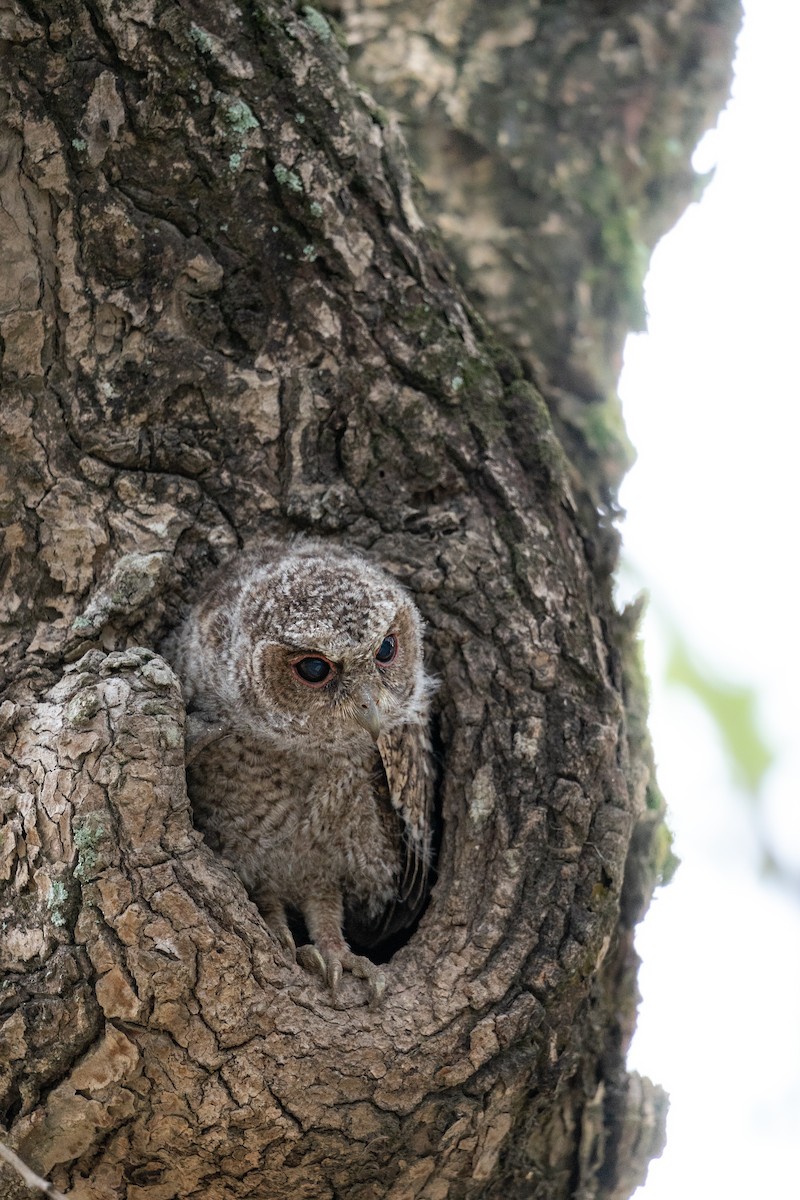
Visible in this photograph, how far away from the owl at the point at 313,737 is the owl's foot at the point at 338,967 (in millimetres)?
48

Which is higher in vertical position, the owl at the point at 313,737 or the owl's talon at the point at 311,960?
the owl at the point at 313,737

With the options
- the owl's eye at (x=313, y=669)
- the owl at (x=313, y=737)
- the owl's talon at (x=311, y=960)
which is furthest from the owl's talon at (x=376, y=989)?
the owl's eye at (x=313, y=669)

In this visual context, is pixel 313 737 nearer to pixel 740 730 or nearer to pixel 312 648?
pixel 312 648

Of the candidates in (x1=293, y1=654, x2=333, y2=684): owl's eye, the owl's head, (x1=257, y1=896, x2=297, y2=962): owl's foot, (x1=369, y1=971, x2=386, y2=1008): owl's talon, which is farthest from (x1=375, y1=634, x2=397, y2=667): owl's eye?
(x1=369, y1=971, x2=386, y2=1008): owl's talon

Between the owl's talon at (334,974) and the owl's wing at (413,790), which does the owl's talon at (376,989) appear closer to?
the owl's talon at (334,974)

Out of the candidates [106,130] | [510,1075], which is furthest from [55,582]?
[510,1075]

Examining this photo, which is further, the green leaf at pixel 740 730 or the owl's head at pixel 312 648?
the green leaf at pixel 740 730

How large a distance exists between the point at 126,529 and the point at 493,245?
161cm

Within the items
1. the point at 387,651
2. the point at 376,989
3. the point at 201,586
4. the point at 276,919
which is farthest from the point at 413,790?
the point at 201,586

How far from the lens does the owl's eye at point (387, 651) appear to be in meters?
2.98

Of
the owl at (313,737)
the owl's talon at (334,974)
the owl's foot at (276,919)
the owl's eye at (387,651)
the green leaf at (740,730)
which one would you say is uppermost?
the green leaf at (740,730)

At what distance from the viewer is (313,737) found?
119 inches

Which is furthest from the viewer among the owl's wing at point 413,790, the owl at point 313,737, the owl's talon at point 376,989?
the owl's wing at point 413,790

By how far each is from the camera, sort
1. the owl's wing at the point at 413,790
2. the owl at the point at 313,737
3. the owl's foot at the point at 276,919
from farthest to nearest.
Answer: the owl's wing at the point at 413,790
the owl at the point at 313,737
the owl's foot at the point at 276,919
